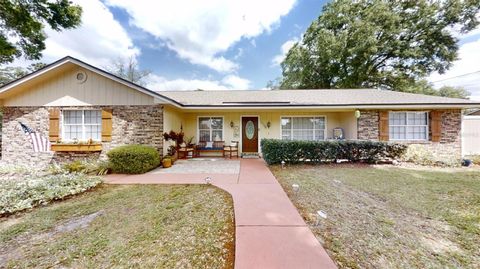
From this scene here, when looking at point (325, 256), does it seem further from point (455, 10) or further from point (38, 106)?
point (455, 10)

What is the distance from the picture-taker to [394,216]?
10.9 ft

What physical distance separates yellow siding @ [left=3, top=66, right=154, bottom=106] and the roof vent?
9cm

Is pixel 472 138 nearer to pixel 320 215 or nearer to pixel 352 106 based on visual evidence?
pixel 352 106

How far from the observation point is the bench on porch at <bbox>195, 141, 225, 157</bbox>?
1028cm

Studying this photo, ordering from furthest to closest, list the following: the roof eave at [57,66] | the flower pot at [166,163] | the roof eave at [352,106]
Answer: the roof eave at [352,106] < the flower pot at [166,163] < the roof eave at [57,66]

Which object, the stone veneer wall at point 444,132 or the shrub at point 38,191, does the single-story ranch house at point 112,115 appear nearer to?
the stone veneer wall at point 444,132

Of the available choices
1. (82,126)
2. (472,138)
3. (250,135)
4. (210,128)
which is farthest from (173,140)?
(472,138)

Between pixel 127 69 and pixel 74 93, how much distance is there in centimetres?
1841

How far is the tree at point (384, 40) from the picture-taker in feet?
53.0

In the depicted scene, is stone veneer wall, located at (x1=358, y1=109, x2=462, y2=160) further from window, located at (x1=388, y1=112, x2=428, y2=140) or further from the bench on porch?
the bench on porch

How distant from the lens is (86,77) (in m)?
7.80

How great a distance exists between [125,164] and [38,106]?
5243mm

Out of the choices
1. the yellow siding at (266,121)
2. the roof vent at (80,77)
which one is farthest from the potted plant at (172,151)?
the roof vent at (80,77)

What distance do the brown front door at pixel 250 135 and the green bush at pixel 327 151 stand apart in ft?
8.58
